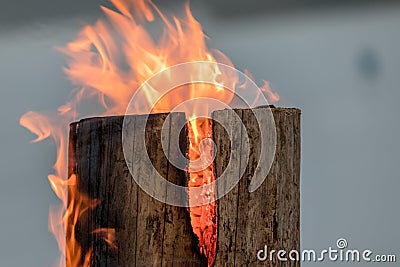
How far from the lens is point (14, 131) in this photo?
2.68 meters

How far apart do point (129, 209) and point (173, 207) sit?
0.24ft

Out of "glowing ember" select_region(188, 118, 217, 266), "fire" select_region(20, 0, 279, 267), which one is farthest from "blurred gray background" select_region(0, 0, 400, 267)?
"glowing ember" select_region(188, 118, 217, 266)

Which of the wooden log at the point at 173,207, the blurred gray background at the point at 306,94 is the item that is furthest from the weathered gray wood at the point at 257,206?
the blurred gray background at the point at 306,94

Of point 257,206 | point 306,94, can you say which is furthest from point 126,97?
point 306,94

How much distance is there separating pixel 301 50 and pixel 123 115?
4.72 feet

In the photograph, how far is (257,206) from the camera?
3.76 feet

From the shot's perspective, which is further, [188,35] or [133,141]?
[188,35]

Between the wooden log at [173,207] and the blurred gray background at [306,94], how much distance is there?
1259 millimetres

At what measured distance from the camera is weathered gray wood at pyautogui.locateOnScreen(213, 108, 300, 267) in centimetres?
114

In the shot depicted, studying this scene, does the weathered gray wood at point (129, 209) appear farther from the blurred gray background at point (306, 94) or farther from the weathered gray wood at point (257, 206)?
the blurred gray background at point (306, 94)

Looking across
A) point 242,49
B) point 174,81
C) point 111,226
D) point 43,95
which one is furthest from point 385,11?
point 111,226

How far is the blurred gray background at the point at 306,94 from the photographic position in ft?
7.82

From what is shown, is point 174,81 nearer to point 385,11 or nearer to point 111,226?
point 111,226

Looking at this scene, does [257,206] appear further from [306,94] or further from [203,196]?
[306,94]
